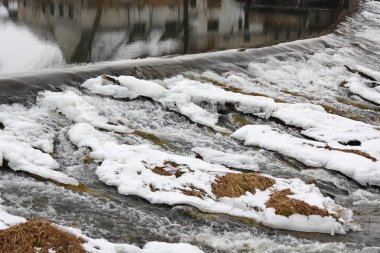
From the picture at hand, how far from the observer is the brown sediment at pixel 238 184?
6.86 metres

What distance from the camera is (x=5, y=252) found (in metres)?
4.71

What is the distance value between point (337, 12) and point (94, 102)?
3289cm

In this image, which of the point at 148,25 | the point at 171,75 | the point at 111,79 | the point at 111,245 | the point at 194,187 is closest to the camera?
the point at 111,245

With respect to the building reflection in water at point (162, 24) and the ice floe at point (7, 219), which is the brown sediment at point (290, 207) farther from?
the building reflection in water at point (162, 24)

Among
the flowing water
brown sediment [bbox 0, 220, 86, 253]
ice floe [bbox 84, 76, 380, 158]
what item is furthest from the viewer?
ice floe [bbox 84, 76, 380, 158]

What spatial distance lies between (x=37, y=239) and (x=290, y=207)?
3450 mm

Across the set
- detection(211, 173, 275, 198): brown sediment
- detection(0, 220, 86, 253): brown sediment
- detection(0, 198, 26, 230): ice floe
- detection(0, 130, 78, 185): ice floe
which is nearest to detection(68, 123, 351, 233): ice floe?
detection(211, 173, 275, 198): brown sediment

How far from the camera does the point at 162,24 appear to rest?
27.8 m

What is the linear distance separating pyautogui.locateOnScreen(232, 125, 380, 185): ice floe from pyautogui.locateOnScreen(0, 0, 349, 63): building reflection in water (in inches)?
316

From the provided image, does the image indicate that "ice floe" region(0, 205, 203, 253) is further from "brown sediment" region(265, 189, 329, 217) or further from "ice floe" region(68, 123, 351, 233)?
"brown sediment" region(265, 189, 329, 217)

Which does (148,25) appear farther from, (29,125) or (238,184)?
(238,184)

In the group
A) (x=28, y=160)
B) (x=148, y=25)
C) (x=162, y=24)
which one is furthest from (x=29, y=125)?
(x=162, y=24)

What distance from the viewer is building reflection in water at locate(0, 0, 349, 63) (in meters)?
19.2

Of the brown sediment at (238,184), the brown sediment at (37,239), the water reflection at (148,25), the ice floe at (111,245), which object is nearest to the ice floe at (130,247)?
the ice floe at (111,245)
